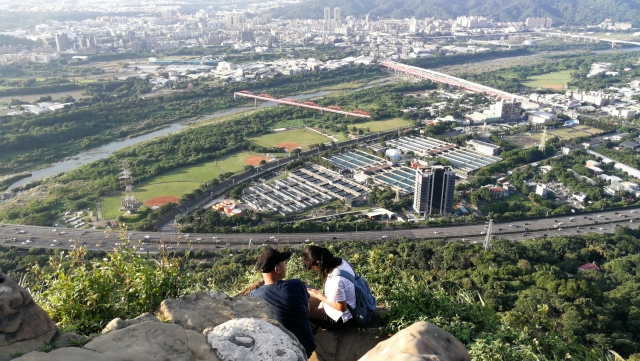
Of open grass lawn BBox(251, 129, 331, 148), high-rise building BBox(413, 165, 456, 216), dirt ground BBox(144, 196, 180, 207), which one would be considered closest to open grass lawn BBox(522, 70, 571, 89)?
open grass lawn BBox(251, 129, 331, 148)

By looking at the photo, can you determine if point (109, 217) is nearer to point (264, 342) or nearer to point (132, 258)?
point (132, 258)

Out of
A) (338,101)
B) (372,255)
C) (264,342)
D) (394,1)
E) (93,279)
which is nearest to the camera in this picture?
(264,342)

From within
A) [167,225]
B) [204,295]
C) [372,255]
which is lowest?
[167,225]

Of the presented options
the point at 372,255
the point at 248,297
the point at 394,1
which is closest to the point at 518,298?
the point at 372,255

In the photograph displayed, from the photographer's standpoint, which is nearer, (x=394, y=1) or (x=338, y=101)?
(x=338, y=101)

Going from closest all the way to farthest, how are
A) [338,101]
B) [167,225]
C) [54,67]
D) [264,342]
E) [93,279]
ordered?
[264,342]
[93,279]
[167,225]
[338,101]
[54,67]

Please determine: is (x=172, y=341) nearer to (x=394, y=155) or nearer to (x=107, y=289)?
(x=107, y=289)

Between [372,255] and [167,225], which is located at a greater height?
[372,255]
